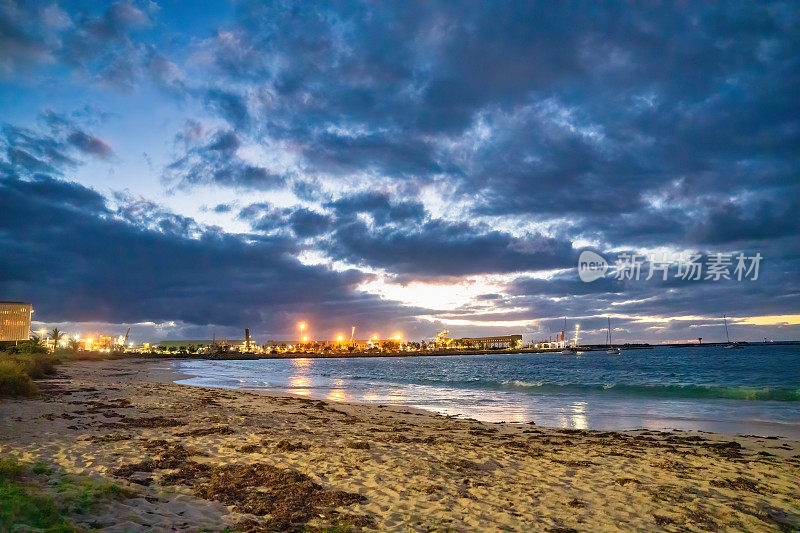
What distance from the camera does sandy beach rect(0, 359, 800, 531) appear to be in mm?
6715

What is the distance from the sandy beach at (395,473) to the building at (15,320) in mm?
101107

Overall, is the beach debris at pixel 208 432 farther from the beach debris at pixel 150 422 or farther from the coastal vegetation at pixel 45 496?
the coastal vegetation at pixel 45 496

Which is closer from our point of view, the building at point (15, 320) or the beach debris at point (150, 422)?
the beach debris at point (150, 422)

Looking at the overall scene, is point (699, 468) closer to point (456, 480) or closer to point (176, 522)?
point (456, 480)

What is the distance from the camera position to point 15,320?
91250 millimetres

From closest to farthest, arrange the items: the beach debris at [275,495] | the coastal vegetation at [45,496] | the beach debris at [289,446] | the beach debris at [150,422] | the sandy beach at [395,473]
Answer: the coastal vegetation at [45,496]
the beach debris at [275,495]
the sandy beach at [395,473]
the beach debris at [289,446]
the beach debris at [150,422]

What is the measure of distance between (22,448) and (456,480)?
9309 mm

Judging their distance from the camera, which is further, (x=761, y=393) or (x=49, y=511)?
(x=761, y=393)

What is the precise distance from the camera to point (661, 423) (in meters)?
19.5

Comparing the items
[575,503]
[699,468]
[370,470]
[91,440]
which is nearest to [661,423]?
[699,468]

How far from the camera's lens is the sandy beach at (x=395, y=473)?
6.71 meters

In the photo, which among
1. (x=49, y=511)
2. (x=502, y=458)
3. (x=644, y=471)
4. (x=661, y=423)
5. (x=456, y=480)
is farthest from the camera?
(x=661, y=423)

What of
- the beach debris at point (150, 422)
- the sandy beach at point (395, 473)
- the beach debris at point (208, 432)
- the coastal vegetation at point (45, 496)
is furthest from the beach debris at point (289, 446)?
the beach debris at point (150, 422)

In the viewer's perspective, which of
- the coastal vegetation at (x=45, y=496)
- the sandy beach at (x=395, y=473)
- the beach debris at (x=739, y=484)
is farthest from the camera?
the beach debris at (x=739, y=484)
